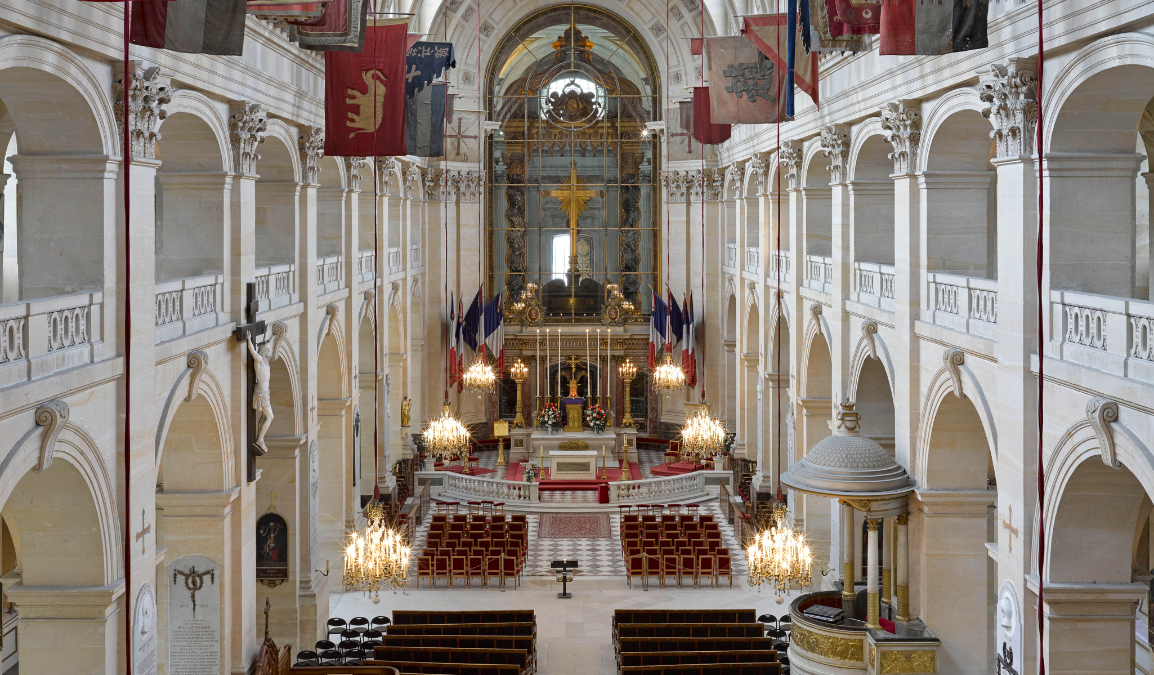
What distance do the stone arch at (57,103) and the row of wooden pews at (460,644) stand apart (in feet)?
30.8

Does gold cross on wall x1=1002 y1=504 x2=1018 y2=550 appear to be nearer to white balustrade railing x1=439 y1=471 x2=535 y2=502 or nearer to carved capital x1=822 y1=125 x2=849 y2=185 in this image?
carved capital x1=822 y1=125 x2=849 y2=185

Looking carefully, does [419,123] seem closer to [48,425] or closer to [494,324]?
[48,425]

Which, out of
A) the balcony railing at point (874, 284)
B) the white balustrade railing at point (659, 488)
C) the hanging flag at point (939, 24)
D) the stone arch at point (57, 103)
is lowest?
the white balustrade railing at point (659, 488)

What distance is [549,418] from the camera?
35625 millimetres

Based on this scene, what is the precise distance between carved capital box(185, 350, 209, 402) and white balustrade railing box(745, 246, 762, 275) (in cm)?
1745

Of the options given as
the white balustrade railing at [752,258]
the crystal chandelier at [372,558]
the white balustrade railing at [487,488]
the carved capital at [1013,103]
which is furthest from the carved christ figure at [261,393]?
the white balustrade railing at [752,258]

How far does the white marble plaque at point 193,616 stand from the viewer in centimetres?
1560

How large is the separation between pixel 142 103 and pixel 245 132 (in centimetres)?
375

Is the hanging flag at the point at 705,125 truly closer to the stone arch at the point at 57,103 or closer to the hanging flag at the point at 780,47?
the hanging flag at the point at 780,47

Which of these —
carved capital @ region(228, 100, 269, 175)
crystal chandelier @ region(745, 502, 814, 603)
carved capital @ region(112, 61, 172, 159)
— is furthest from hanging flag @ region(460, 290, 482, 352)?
carved capital @ region(112, 61, 172, 159)

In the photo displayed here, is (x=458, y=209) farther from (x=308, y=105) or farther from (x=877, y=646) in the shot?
(x=877, y=646)

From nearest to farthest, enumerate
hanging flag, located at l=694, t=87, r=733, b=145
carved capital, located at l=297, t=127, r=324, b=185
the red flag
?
the red flag < carved capital, located at l=297, t=127, r=324, b=185 < hanging flag, located at l=694, t=87, r=733, b=145

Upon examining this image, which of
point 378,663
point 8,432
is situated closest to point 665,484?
point 378,663

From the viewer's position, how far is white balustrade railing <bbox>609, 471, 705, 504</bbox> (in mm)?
31844
